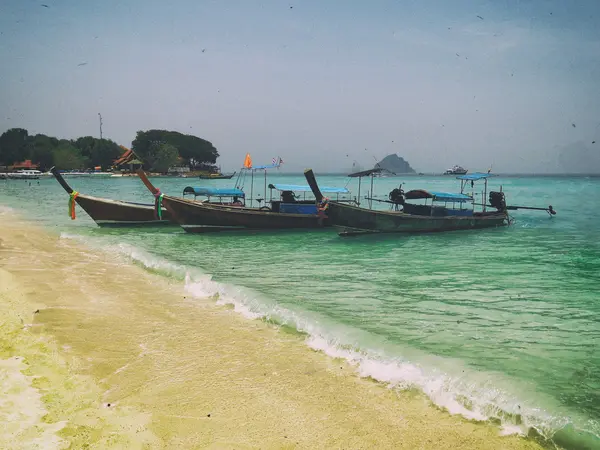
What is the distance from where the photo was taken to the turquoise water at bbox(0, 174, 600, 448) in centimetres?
525

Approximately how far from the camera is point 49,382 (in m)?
4.95

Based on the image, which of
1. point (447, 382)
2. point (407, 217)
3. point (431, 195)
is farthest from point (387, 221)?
point (447, 382)

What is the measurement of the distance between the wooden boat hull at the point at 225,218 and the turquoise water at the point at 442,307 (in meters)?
1.90

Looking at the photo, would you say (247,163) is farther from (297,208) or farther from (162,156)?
(162,156)

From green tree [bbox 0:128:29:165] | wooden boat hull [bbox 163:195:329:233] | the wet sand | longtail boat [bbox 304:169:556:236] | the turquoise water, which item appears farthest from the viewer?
green tree [bbox 0:128:29:165]

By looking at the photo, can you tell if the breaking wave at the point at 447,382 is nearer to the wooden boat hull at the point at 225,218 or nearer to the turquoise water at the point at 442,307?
the turquoise water at the point at 442,307

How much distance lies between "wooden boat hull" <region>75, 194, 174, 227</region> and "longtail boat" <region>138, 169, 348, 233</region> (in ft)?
8.66

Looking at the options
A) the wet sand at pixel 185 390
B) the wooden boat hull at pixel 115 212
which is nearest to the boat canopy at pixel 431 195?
the wooden boat hull at pixel 115 212

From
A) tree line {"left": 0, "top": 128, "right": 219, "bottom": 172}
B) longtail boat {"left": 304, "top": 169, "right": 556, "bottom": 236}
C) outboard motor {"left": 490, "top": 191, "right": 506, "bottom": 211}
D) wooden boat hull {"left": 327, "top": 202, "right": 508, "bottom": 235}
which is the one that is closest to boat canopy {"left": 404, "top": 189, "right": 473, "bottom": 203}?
longtail boat {"left": 304, "top": 169, "right": 556, "bottom": 236}

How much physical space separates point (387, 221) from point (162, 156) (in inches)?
4266

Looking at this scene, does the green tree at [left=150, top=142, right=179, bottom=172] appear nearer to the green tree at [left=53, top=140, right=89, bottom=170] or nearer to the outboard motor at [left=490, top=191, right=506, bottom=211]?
the green tree at [left=53, top=140, right=89, bottom=170]

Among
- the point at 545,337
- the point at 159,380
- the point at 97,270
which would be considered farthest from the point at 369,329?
the point at 97,270

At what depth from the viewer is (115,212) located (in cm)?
2328

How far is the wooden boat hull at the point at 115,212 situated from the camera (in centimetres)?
2297
